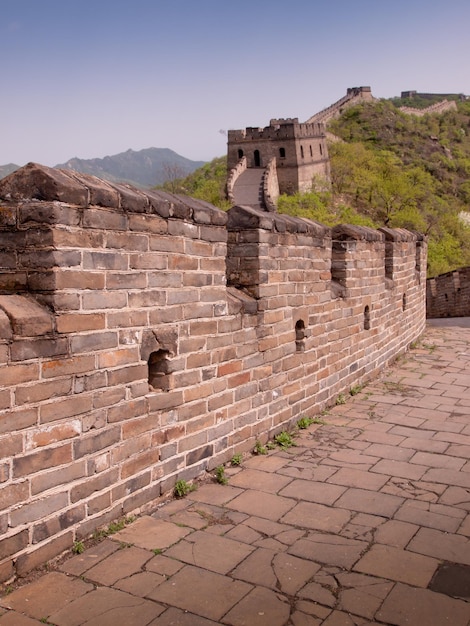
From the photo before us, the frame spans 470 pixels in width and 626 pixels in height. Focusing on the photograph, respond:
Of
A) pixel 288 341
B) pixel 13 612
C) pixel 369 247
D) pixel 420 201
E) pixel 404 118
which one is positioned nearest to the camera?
pixel 13 612

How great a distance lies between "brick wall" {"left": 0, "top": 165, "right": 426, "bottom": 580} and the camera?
301 centimetres

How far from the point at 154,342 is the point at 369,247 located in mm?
4491

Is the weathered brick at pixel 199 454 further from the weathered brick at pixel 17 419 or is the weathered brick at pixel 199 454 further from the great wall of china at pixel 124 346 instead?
the weathered brick at pixel 17 419

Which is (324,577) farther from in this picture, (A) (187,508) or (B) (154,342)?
(B) (154,342)

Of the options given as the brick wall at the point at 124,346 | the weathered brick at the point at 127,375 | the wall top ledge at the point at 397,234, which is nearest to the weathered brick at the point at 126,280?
the brick wall at the point at 124,346

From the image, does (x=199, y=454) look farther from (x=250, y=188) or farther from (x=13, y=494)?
(x=250, y=188)

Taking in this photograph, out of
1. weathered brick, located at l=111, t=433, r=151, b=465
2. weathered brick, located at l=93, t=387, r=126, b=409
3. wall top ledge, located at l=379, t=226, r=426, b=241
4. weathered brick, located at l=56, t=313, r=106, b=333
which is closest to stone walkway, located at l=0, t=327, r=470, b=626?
weathered brick, located at l=111, t=433, r=151, b=465

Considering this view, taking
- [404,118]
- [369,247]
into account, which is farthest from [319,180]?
[369,247]

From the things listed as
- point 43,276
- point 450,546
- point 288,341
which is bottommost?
point 450,546

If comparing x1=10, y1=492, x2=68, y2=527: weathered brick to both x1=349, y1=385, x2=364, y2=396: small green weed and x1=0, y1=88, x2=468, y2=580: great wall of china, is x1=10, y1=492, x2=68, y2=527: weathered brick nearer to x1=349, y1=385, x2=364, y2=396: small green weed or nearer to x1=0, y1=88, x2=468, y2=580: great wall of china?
x1=0, y1=88, x2=468, y2=580: great wall of china

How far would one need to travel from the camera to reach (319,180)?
2138 inches

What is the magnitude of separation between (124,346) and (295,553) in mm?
1422

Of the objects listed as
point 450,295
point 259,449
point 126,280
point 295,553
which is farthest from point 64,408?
point 450,295

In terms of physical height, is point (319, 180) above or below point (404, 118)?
below
